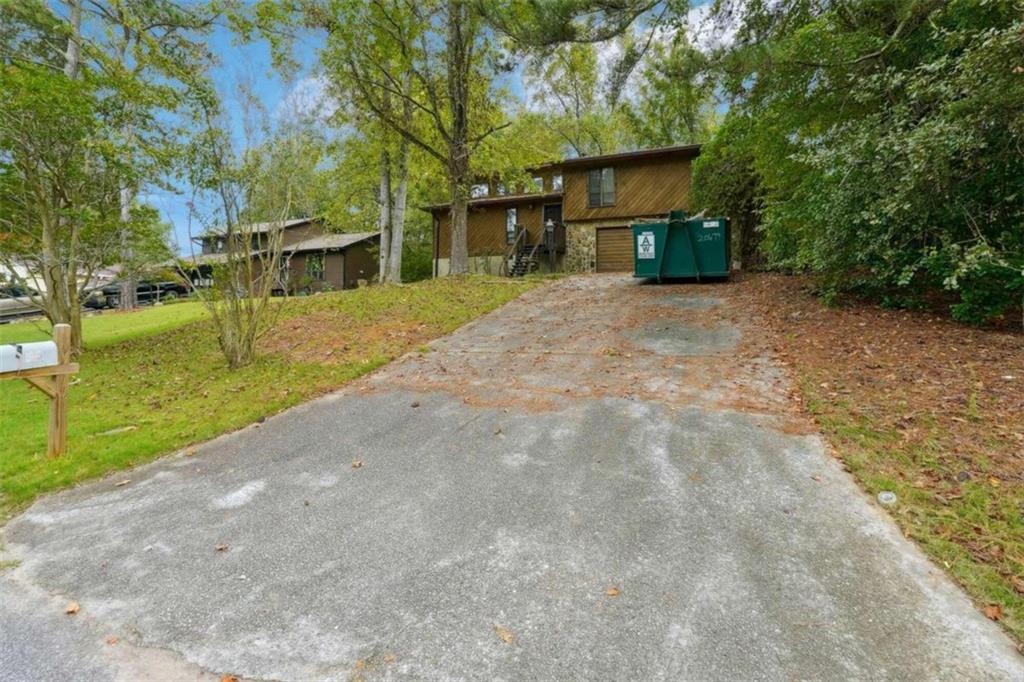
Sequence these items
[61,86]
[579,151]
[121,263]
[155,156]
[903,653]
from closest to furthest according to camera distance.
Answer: [903,653]
[61,86]
[155,156]
[121,263]
[579,151]

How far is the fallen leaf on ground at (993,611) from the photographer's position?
209cm

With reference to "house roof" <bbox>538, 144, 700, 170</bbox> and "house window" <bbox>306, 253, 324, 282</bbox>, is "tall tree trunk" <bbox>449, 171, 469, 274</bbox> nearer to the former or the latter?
"house roof" <bbox>538, 144, 700, 170</bbox>

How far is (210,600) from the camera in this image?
242 cm

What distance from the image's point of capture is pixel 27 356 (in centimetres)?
371

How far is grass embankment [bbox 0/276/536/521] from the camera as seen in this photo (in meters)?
4.35

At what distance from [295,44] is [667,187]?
13.1 metres

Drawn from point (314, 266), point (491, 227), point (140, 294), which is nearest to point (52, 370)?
point (491, 227)

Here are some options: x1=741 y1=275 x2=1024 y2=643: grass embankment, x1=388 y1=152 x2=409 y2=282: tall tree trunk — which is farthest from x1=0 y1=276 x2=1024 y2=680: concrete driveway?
x1=388 y1=152 x2=409 y2=282: tall tree trunk

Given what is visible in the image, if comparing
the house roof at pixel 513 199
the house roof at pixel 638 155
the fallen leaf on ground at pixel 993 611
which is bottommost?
the fallen leaf on ground at pixel 993 611

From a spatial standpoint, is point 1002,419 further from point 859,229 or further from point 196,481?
point 196,481

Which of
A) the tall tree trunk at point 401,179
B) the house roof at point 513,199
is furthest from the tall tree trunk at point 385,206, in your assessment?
the house roof at point 513,199

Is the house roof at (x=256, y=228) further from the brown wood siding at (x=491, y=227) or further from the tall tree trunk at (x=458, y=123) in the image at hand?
the brown wood siding at (x=491, y=227)

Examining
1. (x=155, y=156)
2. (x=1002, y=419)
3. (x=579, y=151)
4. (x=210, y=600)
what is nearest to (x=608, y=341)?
(x=1002, y=419)

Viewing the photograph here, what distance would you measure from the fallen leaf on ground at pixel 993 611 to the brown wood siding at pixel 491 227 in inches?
784
